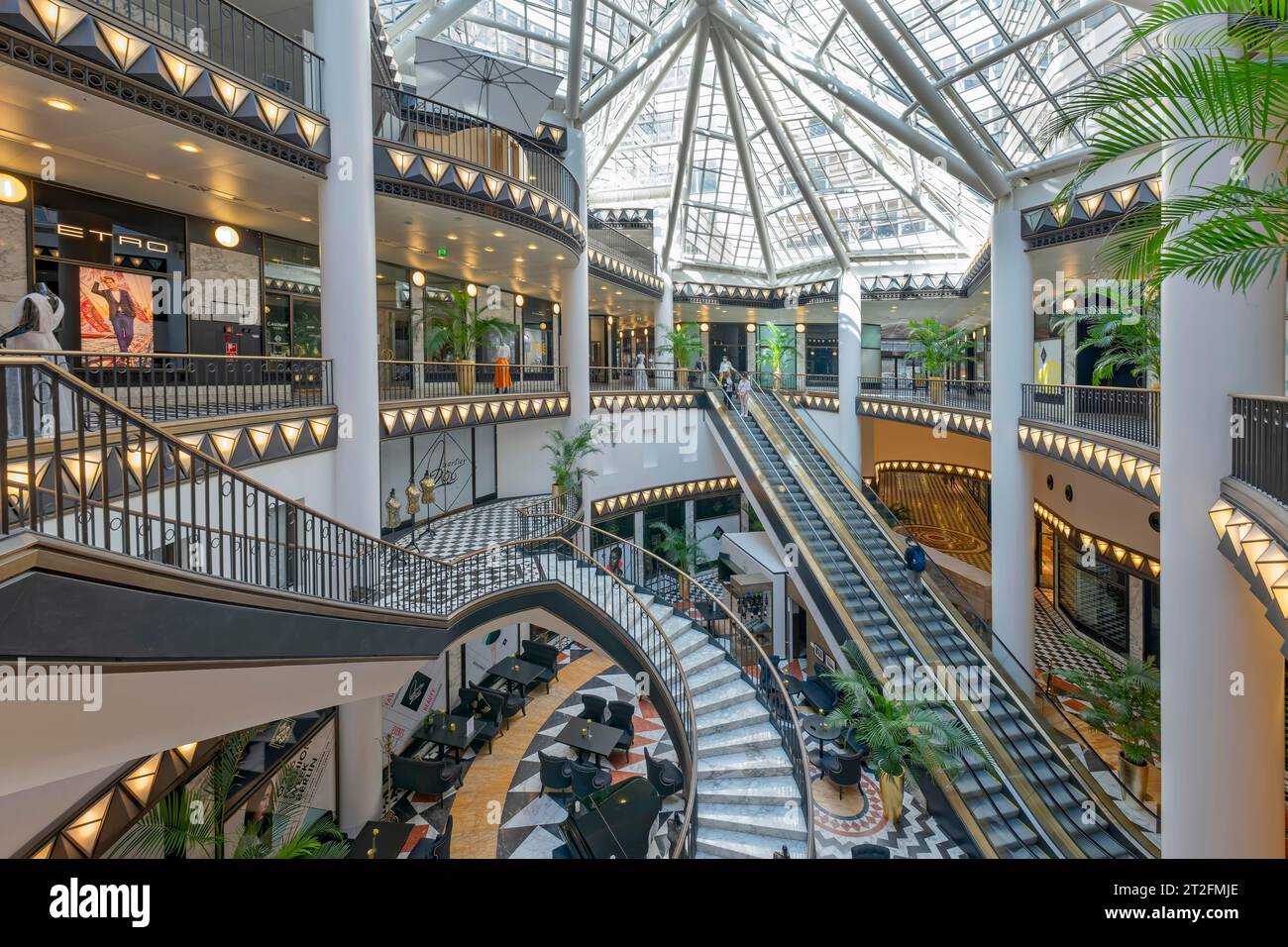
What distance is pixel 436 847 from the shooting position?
10.4 metres

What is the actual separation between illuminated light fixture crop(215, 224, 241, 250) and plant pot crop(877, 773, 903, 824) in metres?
15.5

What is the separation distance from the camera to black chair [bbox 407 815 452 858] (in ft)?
33.4

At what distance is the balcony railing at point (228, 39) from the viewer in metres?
8.21

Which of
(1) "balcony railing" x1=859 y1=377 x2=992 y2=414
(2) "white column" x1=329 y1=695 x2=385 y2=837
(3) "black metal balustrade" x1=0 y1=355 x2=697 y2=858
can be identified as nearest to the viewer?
(3) "black metal balustrade" x1=0 y1=355 x2=697 y2=858

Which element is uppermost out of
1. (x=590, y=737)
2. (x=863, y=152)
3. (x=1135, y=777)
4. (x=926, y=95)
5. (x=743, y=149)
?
(x=743, y=149)

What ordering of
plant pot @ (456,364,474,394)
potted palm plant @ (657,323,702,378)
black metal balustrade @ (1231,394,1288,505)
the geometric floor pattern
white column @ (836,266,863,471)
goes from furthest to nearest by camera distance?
white column @ (836,266,863,471) → potted palm plant @ (657,323,702,378) → plant pot @ (456,364,474,394) → the geometric floor pattern → black metal balustrade @ (1231,394,1288,505)

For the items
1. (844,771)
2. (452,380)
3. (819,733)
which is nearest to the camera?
(844,771)

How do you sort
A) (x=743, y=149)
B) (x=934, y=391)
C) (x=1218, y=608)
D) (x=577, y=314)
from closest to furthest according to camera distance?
(x=1218, y=608)
(x=577, y=314)
(x=934, y=391)
(x=743, y=149)

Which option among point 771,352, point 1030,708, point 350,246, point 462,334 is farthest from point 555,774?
point 771,352

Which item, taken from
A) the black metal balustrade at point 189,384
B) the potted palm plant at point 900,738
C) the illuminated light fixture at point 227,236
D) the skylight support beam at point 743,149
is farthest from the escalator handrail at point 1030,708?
the illuminated light fixture at point 227,236

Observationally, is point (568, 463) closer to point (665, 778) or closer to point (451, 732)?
point (451, 732)

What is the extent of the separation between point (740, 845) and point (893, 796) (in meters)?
3.89

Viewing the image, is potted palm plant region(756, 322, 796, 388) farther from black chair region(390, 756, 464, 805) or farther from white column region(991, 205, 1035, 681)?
black chair region(390, 756, 464, 805)
